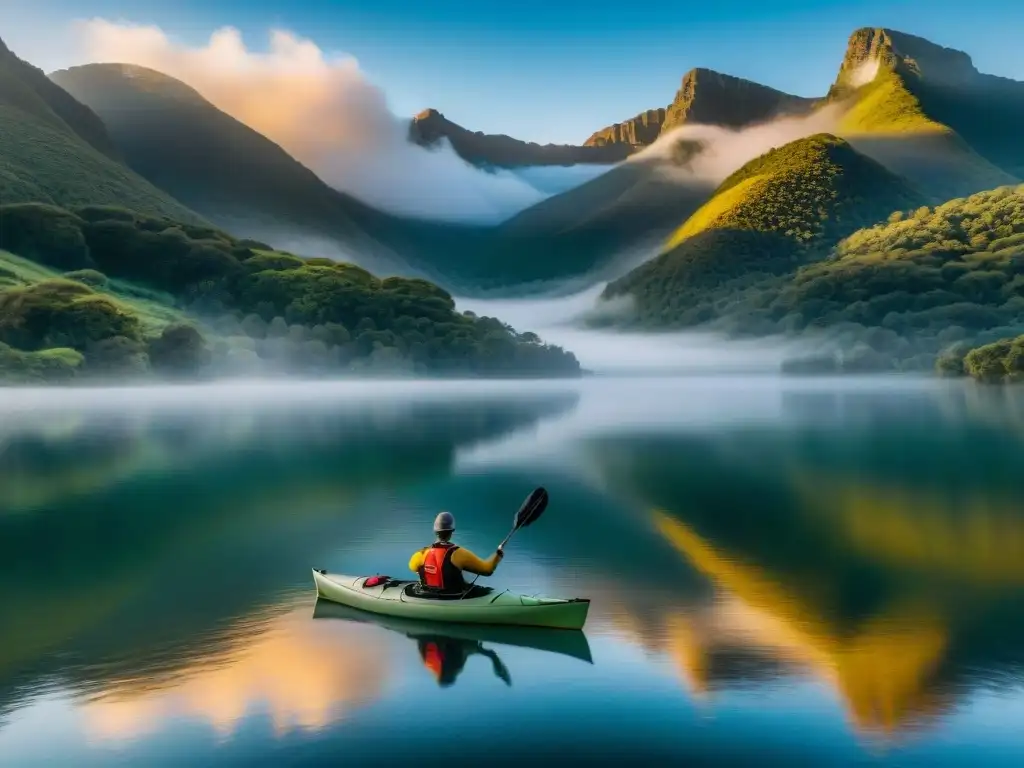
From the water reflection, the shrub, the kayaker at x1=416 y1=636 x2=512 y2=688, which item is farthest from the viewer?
the shrub

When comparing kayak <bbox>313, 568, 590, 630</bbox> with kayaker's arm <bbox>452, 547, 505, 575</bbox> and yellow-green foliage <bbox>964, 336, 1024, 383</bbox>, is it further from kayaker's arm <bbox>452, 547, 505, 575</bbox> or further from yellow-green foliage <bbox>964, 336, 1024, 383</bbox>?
yellow-green foliage <bbox>964, 336, 1024, 383</bbox>

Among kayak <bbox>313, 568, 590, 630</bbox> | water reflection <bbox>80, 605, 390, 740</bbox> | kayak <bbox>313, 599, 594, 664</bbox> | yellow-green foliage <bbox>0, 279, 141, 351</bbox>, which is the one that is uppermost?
yellow-green foliage <bbox>0, 279, 141, 351</bbox>

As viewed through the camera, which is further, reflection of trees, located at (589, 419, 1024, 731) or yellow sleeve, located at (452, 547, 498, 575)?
yellow sleeve, located at (452, 547, 498, 575)

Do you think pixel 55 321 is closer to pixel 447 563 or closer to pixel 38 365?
pixel 38 365

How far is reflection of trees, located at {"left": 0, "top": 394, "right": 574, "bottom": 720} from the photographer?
20.6 metres

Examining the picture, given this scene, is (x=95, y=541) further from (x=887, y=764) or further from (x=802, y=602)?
(x=887, y=764)

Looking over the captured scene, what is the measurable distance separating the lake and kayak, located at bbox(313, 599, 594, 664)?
119 mm

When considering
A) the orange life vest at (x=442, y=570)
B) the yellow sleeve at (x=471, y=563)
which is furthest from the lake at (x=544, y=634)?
the yellow sleeve at (x=471, y=563)

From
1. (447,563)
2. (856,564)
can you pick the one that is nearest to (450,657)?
(447,563)

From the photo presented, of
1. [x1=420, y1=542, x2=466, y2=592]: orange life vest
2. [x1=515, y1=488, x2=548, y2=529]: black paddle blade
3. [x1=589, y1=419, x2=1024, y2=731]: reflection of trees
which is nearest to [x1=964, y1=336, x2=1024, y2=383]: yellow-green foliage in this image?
[x1=589, y1=419, x2=1024, y2=731]: reflection of trees

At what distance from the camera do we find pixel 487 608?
20.0 meters

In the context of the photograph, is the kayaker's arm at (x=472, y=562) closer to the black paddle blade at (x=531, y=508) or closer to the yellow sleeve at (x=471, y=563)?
the yellow sleeve at (x=471, y=563)

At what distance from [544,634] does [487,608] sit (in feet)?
3.84

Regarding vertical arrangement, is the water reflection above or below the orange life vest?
below
